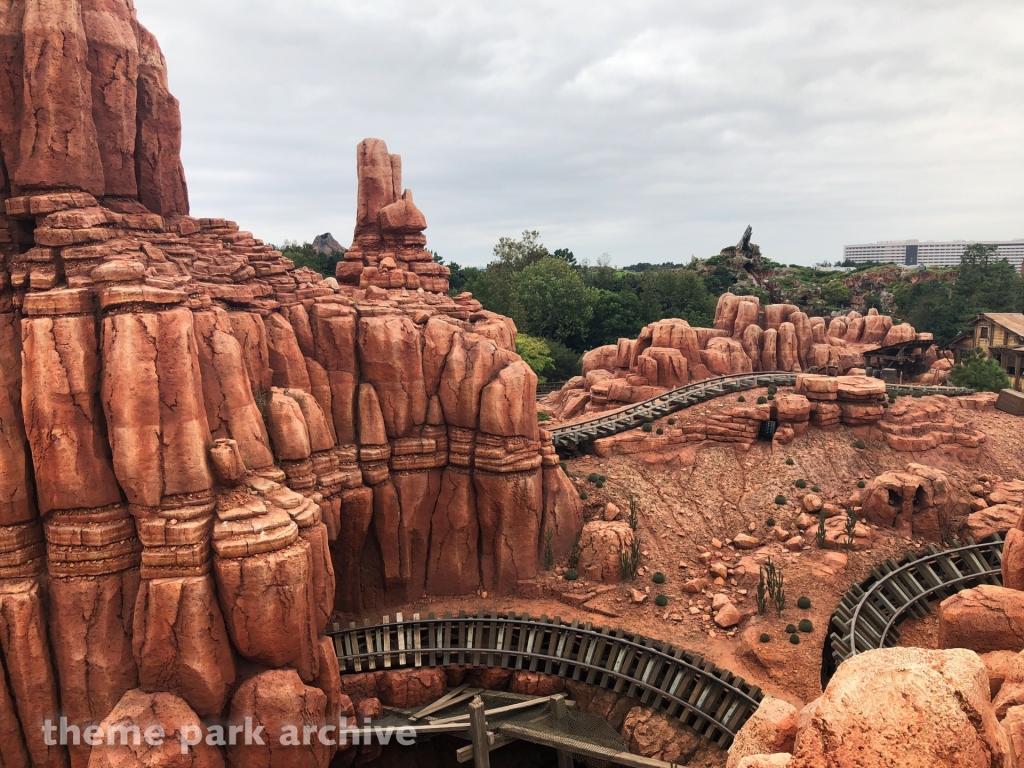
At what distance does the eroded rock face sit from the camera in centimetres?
774

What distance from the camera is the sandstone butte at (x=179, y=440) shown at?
18.6m

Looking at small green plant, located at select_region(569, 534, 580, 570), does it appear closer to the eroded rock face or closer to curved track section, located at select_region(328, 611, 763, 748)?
curved track section, located at select_region(328, 611, 763, 748)

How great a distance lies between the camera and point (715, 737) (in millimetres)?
22672

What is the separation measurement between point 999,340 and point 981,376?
16.6 m

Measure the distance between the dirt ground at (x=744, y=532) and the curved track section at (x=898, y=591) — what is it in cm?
66

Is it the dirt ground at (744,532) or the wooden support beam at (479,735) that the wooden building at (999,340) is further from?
the wooden support beam at (479,735)

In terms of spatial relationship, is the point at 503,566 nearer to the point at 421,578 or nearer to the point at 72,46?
the point at 421,578

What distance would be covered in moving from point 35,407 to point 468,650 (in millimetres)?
16068

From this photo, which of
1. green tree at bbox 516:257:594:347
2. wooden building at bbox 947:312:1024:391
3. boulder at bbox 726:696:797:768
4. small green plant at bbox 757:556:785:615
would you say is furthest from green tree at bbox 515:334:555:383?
boulder at bbox 726:696:797:768

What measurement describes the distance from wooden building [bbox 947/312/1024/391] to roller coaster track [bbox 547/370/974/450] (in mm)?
15149

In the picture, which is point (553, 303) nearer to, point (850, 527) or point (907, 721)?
point (850, 527)

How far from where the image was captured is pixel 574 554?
3142 centimetres

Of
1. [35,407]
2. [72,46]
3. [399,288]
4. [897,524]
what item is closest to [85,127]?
[72,46]

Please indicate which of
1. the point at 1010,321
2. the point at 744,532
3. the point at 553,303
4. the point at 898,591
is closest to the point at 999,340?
the point at 1010,321
